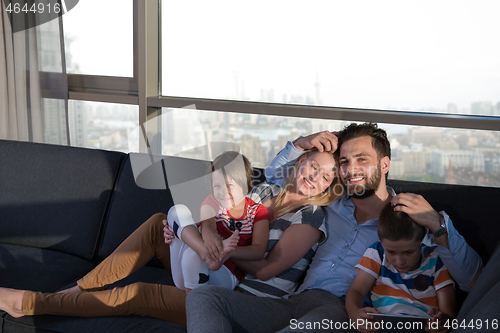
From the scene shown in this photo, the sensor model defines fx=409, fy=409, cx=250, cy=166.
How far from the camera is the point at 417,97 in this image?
7.66ft

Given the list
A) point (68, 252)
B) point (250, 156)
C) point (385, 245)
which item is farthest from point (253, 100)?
point (385, 245)

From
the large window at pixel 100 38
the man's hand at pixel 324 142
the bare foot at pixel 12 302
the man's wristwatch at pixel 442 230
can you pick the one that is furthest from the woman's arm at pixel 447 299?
the large window at pixel 100 38

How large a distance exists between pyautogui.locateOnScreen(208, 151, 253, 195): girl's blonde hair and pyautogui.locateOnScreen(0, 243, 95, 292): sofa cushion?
2.38 feet

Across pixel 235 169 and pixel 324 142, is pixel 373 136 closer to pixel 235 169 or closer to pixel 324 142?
pixel 324 142

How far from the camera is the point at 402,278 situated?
52.4 inches

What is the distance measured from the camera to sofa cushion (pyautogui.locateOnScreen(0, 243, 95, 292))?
5.39 feet

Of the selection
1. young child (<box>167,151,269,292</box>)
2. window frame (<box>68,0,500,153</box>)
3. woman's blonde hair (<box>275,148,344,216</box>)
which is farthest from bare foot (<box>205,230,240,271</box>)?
window frame (<box>68,0,500,153</box>)

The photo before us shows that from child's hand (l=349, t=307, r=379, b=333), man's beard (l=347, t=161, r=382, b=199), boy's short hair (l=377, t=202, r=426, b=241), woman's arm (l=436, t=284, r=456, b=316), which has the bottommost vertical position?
child's hand (l=349, t=307, r=379, b=333)

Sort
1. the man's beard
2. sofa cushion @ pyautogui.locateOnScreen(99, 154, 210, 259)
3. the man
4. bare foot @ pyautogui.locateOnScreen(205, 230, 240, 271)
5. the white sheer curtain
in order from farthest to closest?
the white sheer curtain → sofa cushion @ pyautogui.locateOnScreen(99, 154, 210, 259) → the man's beard → bare foot @ pyautogui.locateOnScreen(205, 230, 240, 271) → the man

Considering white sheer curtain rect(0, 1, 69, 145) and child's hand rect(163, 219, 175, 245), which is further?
white sheer curtain rect(0, 1, 69, 145)

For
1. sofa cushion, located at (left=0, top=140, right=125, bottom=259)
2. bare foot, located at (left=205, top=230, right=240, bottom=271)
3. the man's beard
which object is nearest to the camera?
bare foot, located at (left=205, top=230, right=240, bottom=271)

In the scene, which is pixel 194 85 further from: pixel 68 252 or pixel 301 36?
pixel 68 252

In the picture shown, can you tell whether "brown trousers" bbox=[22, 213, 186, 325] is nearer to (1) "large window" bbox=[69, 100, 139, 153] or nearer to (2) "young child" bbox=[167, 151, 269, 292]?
(2) "young child" bbox=[167, 151, 269, 292]

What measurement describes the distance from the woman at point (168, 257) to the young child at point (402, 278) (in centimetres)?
24
